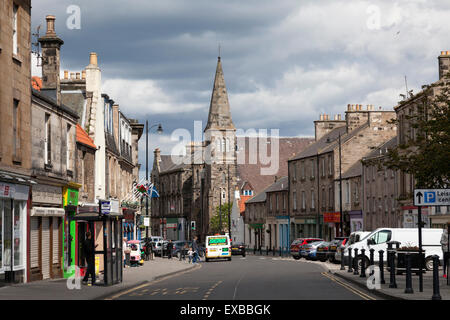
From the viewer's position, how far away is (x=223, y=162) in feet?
433

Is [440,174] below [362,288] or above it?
above

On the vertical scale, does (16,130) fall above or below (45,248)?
above

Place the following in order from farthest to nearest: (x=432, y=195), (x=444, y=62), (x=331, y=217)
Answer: (x=331, y=217) < (x=444, y=62) < (x=432, y=195)

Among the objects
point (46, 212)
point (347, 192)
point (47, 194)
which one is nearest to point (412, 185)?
point (347, 192)

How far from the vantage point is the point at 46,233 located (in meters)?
30.2

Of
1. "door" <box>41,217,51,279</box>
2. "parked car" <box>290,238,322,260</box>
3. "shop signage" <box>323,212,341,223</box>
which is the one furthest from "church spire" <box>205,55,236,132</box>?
"door" <box>41,217,51,279</box>

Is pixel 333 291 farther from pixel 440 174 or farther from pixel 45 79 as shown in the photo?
pixel 45 79

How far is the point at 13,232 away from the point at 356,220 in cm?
5268

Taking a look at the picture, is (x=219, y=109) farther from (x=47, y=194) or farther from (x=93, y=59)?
(x=47, y=194)

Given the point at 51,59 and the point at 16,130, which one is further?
the point at 51,59

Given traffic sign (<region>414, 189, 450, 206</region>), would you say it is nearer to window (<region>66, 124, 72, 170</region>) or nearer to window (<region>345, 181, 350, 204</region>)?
window (<region>66, 124, 72, 170</region>)

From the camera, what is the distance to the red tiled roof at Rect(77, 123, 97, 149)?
36925mm

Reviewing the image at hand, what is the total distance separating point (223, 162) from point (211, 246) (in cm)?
7140
